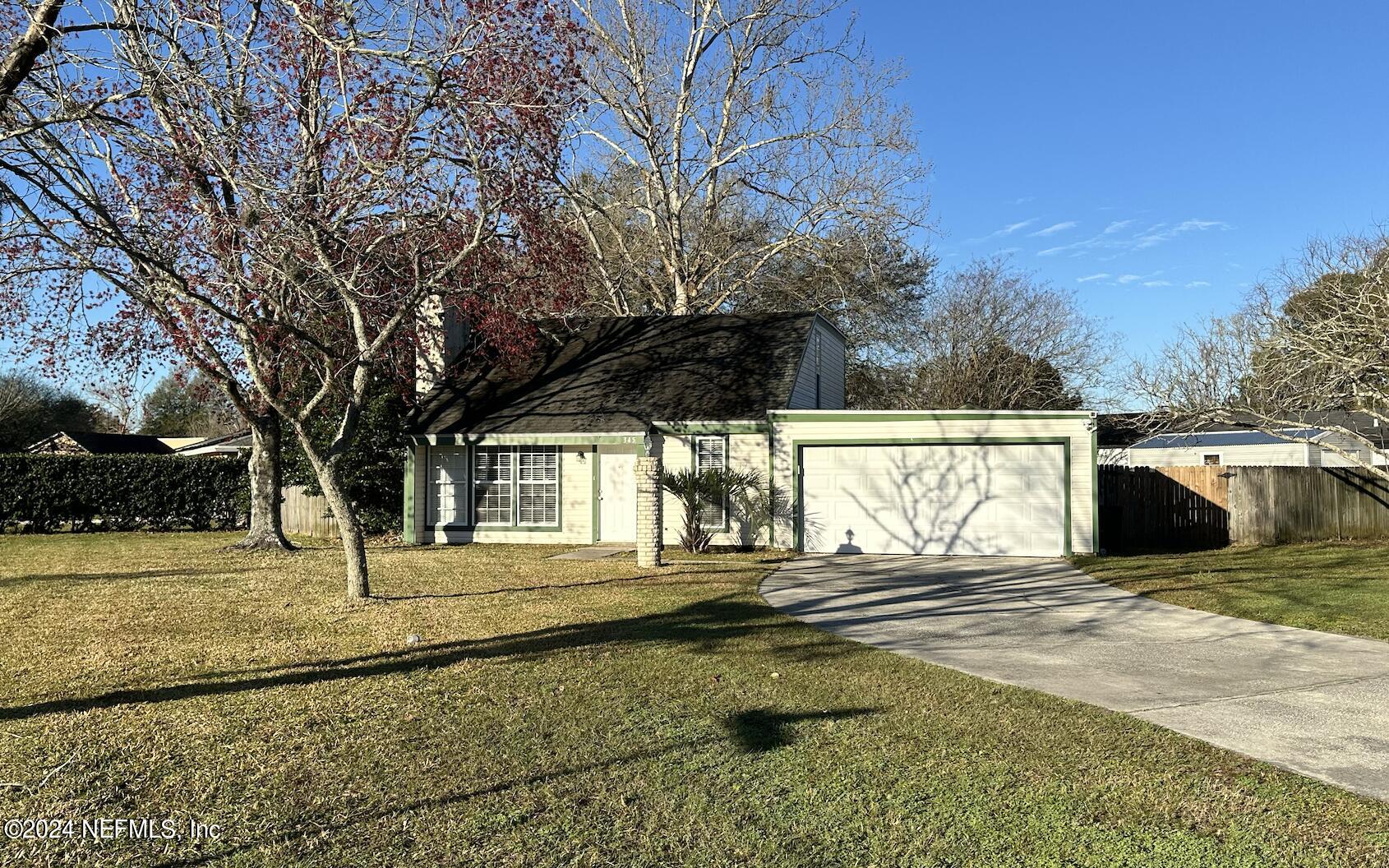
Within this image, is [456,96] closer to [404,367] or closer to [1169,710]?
[1169,710]

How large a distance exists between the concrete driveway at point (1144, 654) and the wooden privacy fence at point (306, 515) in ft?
44.3

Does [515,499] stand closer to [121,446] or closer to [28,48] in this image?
[28,48]

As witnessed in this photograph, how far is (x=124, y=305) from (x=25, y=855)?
1254 centimetres

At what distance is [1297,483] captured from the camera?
784 inches

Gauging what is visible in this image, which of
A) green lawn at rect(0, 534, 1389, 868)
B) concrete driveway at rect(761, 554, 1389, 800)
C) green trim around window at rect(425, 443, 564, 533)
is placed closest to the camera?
green lawn at rect(0, 534, 1389, 868)

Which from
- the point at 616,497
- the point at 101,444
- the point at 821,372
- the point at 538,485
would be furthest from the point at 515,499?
the point at 101,444

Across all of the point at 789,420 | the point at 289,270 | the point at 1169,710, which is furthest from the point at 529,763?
the point at 789,420

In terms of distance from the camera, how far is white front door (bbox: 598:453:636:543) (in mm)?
18281

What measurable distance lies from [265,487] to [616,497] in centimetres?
673

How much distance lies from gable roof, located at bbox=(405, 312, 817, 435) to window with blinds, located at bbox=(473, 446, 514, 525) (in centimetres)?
63

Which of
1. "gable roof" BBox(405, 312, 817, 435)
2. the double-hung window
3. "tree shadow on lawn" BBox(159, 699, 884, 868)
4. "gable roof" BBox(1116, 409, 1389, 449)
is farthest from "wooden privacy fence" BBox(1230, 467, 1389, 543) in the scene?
"tree shadow on lawn" BBox(159, 699, 884, 868)

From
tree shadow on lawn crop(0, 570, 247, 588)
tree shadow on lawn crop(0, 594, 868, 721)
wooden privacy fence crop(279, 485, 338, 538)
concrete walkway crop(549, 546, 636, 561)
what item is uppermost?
wooden privacy fence crop(279, 485, 338, 538)

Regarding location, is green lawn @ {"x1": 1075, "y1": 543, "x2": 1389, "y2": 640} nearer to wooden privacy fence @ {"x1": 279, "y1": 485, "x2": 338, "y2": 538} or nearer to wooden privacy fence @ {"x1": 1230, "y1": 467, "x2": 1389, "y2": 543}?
wooden privacy fence @ {"x1": 1230, "y1": 467, "x2": 1389, "y2": 543}

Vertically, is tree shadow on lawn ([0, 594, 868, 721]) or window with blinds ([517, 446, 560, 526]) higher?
window with blinds ([517, 446, 560, 526])
